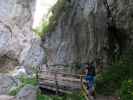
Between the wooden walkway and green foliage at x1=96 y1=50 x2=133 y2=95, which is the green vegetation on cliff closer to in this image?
green foliage at x1=96 y1=50 x2=133 y2=95

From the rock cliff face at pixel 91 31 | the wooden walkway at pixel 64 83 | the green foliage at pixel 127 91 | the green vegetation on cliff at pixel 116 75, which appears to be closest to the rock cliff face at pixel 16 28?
the rock cliff face at pixel 91 31

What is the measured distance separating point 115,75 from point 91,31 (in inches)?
196

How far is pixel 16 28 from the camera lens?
45.2 meters

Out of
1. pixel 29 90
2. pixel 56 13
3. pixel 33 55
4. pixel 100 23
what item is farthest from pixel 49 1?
pixel 29 90

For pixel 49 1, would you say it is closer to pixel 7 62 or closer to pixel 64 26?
pixel 7 62

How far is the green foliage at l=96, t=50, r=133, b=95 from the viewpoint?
1908 cm

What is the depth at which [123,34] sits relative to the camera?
22000 mm

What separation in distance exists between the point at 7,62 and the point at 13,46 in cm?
203

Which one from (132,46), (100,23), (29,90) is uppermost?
(100,23)

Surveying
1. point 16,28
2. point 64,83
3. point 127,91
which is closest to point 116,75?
point 64,83

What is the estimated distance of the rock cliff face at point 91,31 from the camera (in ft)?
71.5

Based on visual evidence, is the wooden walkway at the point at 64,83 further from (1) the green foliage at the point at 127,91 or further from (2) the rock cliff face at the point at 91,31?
(2) the rock cliff face at the point at 91,31

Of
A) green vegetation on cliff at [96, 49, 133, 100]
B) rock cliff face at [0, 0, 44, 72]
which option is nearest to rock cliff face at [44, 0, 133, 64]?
green vegetation on cliff at [96, 49, 133, 100]

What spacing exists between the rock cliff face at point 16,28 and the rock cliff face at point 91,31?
1438 centimetres
